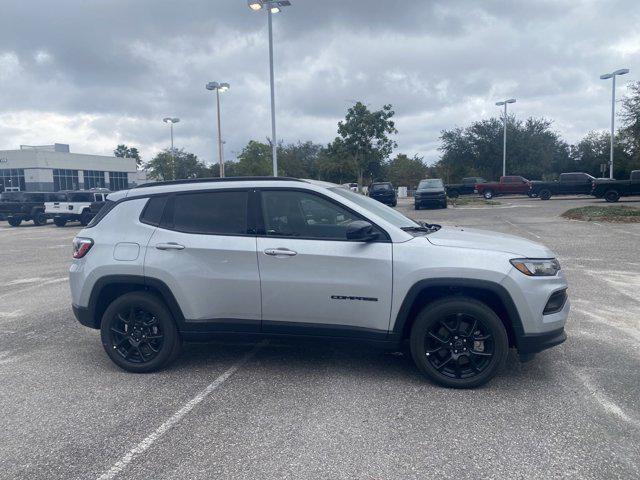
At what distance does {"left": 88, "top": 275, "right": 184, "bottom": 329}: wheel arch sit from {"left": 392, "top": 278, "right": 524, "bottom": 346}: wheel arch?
6.60 ft

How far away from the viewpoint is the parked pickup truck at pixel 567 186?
34.8 meters

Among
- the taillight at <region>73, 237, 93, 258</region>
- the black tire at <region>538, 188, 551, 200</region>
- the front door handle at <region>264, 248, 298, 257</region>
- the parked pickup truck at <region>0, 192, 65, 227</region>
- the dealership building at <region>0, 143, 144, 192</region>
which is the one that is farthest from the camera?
the dealership building at <region>0, 143, 144, 192</region>

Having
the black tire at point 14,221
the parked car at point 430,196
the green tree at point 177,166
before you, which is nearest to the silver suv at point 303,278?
the parked car at point 430,196

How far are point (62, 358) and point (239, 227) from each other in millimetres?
2484

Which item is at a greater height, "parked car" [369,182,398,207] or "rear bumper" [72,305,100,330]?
"parked car" [369,182,398,207]

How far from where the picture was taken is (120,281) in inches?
190

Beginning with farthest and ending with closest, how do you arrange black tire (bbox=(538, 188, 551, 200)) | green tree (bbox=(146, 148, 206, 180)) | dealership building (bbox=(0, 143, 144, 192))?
dealership building (bbox=(0, 143, 144, 192)) < green tree (bbox=(146, 148, 206, 180)) < black tire (bbox=(538, 188, 551, 200))

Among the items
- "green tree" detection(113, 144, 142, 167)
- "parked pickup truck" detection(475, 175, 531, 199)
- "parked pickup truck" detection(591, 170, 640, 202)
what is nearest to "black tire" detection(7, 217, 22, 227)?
"parked pickup truck" detection(475, 175, 531, 199)

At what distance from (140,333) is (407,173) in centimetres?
6603

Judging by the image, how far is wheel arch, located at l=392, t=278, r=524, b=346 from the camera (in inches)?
166

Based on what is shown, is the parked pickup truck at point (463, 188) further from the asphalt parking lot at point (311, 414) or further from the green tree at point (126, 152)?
the green tree at point (126, 152)

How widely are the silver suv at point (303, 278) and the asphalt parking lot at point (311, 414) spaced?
0.34 metres

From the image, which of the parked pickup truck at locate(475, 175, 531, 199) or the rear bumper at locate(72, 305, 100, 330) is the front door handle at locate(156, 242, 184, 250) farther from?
the parked pickup truck at locate(475, 175, 531, 199)

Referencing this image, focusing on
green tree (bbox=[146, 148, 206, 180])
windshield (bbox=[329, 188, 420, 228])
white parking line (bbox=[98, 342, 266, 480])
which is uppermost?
green tree (bbox=[146, 148, 206, 180])
